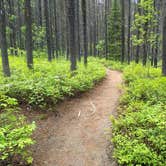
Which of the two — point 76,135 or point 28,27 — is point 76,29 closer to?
point 28,27

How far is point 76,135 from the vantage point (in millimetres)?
5762

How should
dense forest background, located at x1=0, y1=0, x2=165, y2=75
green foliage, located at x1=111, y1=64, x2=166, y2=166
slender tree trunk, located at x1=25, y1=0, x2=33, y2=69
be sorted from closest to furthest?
1. green foliage, located at x1=111, y1=64, x2=166, y2=166
2. slender tree trunk, located at x1=25, y1=0, x2=33, y2=69
3. dense forest background, located at x1=0, y1=0, x2=165, y2=75

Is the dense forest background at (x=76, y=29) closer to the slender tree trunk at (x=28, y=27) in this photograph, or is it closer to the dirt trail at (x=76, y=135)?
the slender tree trunk at (x=28, y=27)

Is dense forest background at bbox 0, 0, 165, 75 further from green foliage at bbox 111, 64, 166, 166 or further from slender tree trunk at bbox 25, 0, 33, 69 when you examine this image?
green foliage at bbox 111, 64, 166, 166

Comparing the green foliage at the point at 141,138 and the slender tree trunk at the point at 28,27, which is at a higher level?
the slender tree trunk at the point at 28,27

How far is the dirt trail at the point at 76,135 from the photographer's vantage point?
4.62 metres

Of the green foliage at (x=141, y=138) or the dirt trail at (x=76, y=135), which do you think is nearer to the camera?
the green foliage at (x=141, y=138)

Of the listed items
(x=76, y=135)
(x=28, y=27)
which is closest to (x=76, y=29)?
(x=28, y=27)

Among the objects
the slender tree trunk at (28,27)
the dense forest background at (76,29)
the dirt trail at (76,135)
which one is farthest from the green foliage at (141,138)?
the slender tree trunk at (28,27)

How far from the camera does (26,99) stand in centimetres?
721

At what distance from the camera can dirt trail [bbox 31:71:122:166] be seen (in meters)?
4.62

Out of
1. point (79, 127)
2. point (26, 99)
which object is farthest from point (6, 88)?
point (79, 127)

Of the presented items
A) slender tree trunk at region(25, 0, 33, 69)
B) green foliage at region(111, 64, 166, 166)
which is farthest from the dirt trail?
slender tree trunk at region(25, 0, 33, 69)

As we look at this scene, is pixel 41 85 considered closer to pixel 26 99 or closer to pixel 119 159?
pixel 26 99
